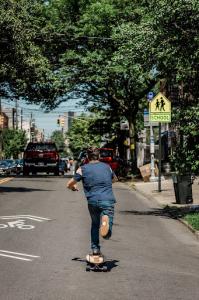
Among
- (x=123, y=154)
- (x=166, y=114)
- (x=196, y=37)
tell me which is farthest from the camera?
(x=123, y=154)

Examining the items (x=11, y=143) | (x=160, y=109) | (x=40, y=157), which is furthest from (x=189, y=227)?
(x=11, y=143)

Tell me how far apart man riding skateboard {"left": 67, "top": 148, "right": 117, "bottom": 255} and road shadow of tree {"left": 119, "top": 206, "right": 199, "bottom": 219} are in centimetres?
792

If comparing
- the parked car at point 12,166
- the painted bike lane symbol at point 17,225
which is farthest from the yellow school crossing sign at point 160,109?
the parked car at point 12,166

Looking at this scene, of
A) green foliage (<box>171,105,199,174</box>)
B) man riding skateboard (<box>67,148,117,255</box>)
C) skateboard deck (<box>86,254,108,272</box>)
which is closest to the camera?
skateboard deck (<box>86,254,108,272</box>)

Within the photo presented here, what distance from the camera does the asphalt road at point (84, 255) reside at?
26.0 feet

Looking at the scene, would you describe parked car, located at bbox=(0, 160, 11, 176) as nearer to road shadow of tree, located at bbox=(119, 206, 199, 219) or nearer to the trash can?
the trash can

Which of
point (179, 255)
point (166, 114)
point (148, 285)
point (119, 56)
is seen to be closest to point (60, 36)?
point (166, 114)

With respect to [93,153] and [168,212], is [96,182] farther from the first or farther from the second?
[168,212]

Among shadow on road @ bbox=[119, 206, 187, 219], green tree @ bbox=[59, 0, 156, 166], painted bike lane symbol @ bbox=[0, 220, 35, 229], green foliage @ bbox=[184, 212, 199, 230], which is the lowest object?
shadow on road @ bbox=[119, 206, 187, 219]

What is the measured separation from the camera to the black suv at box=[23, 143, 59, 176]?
150ft

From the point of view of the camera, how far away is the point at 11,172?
60.4 metres

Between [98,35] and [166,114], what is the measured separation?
18851 mm

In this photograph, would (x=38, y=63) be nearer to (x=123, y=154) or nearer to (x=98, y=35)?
(x=98, y=35)

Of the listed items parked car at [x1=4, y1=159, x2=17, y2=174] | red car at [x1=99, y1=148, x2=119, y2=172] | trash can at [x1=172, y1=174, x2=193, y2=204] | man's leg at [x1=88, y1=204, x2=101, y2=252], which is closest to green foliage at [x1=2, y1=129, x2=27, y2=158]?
parked car at [x1=4, y1=159, x2=17, y2=174]
